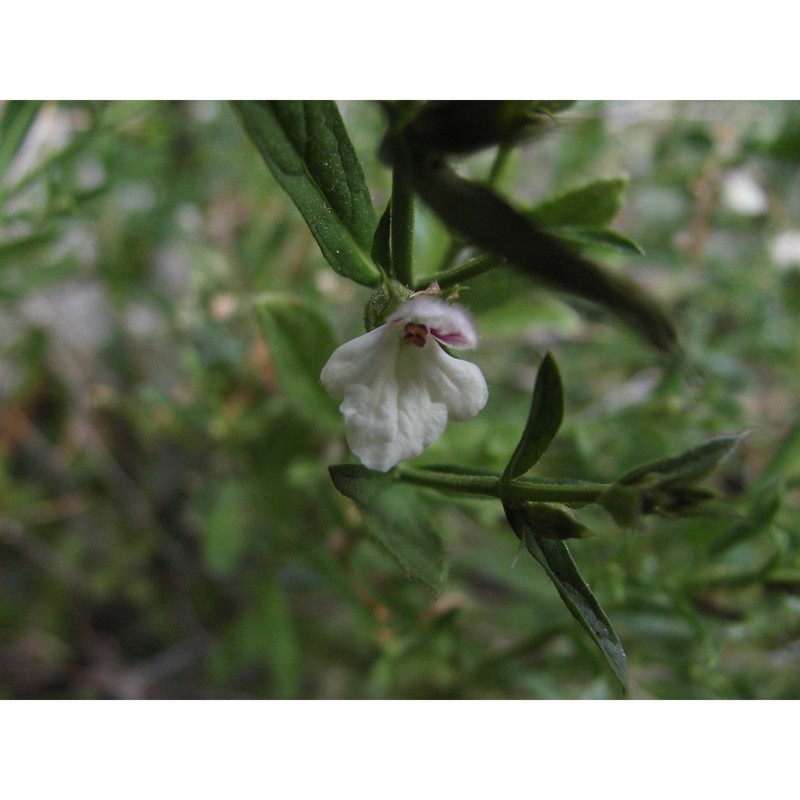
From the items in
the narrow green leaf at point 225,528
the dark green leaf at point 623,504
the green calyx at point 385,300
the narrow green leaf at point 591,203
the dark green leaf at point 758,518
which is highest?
the narrow green leaf at point 591,203

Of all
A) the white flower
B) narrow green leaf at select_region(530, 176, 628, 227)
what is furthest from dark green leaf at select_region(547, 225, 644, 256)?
the white flower

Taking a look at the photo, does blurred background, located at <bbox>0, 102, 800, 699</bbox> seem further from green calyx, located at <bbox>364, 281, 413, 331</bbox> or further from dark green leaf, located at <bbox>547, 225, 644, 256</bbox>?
green calyx, located at <bbox>364, 281, 413, 331</bbox>

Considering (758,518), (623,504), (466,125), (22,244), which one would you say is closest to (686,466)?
(623,504)

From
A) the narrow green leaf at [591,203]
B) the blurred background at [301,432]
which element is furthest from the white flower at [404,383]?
the blurred background at [301,432]

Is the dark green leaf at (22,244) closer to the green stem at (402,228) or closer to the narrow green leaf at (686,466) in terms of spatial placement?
the green stem at (402,228)

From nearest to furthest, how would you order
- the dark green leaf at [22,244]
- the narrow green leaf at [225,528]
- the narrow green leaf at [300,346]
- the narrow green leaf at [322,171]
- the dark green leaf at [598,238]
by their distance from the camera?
the narrow green leaf at [322,171], the dark green leaf at [598,238], the narrow green leaf at [300,346], the dark green leaf at [22,244], the narrow green leaf at [225,528]

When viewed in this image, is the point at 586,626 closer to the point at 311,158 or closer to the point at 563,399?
the point at 563,399
